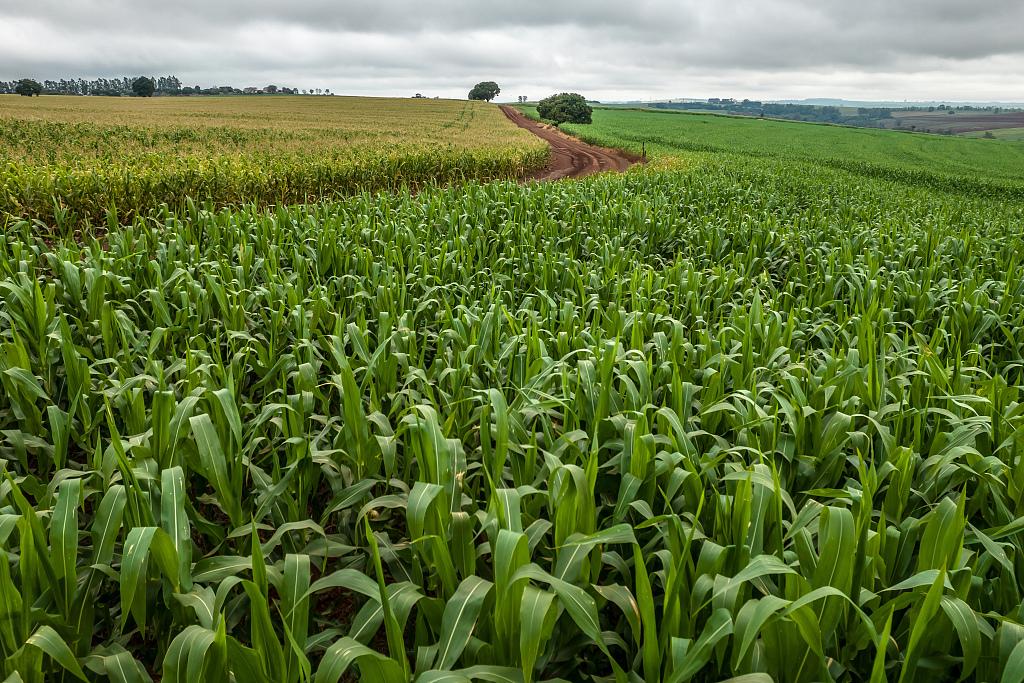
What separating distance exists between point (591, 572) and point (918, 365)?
10.7ft

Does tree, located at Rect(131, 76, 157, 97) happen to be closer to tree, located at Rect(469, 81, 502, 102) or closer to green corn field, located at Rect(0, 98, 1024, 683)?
tree, located at Rect(469, 81, 502, 102)

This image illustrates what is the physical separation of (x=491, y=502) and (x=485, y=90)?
127 metres

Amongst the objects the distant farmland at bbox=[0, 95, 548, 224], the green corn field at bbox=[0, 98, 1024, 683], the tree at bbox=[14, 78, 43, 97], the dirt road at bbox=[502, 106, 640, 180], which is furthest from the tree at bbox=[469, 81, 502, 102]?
the green corn field at bbox=[0, 98, 1024, 683]

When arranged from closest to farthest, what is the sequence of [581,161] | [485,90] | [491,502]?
1. [491,502]
2. [581,161]
3. [485,90]

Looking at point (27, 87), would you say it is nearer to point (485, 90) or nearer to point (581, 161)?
point (485, 90)

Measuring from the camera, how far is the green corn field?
1.68 m

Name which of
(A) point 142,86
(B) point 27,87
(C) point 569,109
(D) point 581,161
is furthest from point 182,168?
(A) point 142,86

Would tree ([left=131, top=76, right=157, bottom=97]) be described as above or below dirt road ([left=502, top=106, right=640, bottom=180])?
above

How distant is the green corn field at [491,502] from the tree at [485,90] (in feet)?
406

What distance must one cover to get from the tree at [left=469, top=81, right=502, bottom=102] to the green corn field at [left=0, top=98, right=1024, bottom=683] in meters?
124

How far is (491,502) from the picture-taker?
82.1 inches

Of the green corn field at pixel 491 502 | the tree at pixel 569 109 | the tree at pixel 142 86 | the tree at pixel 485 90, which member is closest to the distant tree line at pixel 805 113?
the tree at pixel 485 90

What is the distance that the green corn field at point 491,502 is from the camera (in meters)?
1.68

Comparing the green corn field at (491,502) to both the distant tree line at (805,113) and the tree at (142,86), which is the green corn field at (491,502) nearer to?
the tree at (142,86)
